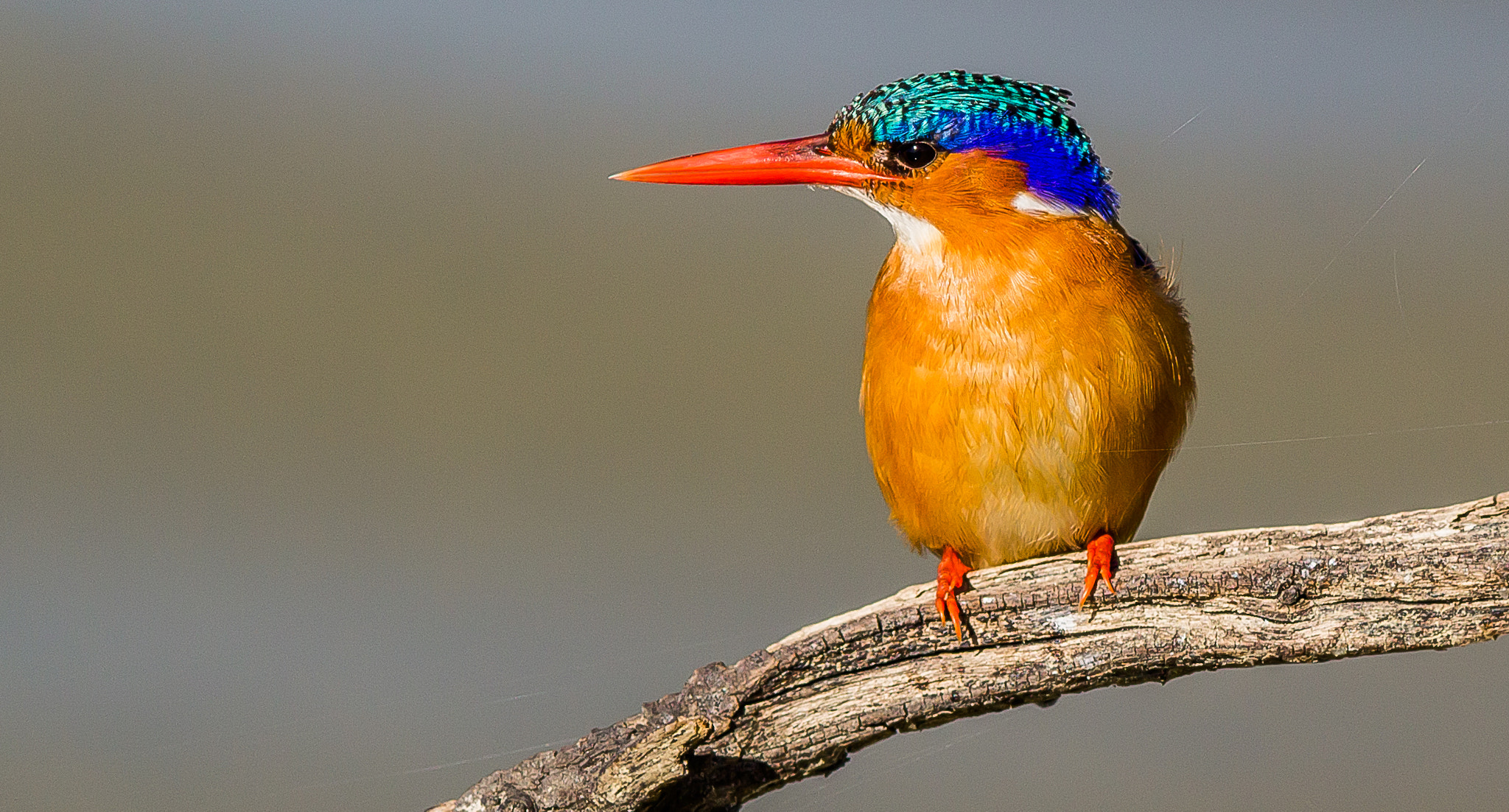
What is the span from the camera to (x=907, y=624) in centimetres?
197

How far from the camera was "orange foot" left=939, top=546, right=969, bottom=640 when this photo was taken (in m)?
1.97

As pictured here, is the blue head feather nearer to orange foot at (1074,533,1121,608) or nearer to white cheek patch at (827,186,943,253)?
white cheek patch at (827,186,943,253)

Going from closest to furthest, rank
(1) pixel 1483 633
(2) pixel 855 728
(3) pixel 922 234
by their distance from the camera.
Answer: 1. (1) pixel 1483 633
2. (2) pixel 855 728
3. (3) pixel 922 234

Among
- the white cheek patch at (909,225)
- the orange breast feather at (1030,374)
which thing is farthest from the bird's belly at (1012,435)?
the white cheek patch at (909,225)

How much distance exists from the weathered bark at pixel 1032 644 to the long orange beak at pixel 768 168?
0.68 m

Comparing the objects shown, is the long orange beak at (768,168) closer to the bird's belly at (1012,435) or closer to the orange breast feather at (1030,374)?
the orange breast feather at (1030,374)

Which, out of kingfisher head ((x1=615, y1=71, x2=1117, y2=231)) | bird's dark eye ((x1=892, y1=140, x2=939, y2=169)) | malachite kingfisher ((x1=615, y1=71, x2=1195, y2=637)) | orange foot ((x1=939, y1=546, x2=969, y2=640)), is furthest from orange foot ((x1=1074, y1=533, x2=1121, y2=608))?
bird's dark eye ((x1=892, y1=140, x2=939, y2=169))

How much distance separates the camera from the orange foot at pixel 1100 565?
196 cm

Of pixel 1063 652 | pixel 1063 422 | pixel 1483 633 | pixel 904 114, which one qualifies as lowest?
pixel 1483 633

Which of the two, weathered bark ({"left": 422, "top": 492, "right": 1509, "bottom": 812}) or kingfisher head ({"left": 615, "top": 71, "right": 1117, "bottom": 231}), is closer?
weathered bark ({"left": 422, "top": 492, "right": 1509, "bottom": 812})

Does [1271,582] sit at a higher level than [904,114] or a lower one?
lower

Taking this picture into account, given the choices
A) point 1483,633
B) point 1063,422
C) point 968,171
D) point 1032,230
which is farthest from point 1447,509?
point 968,171

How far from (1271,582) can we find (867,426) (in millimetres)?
720

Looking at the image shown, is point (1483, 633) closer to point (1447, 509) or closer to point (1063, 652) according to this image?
point (1447, 509)
